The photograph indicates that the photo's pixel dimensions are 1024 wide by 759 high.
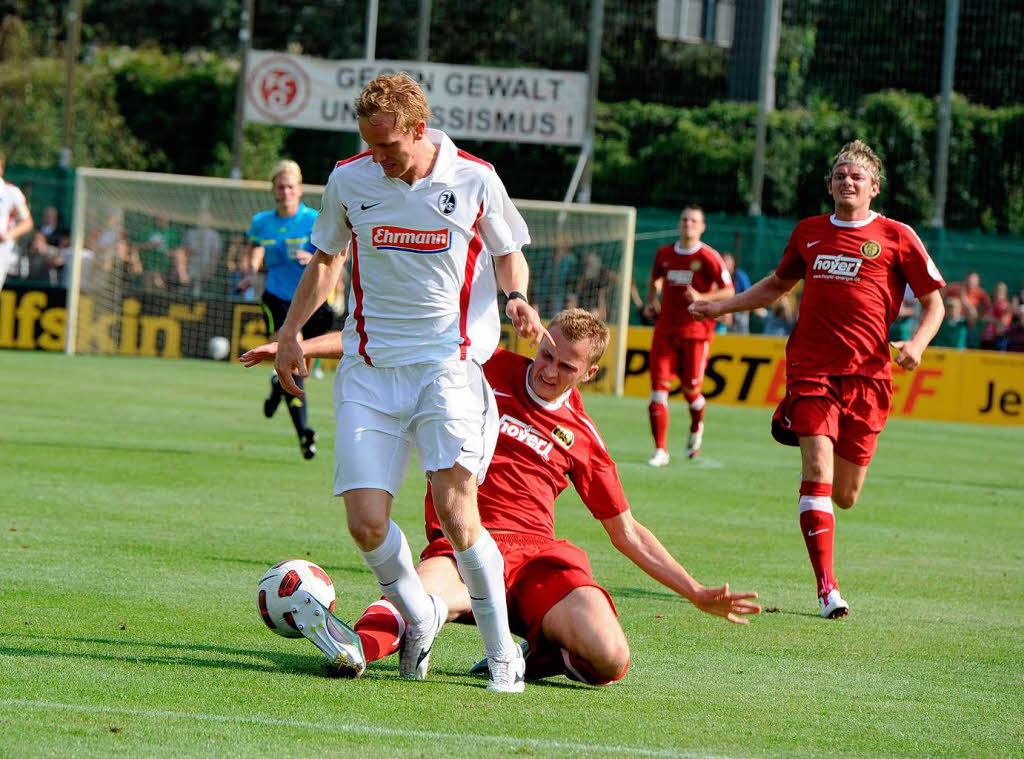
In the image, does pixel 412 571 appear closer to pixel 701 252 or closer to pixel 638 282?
pixel 701 252

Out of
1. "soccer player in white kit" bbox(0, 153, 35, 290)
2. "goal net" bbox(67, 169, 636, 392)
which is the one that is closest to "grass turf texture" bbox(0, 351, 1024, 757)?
"soccer player in white kit" bbox(0, 153, 35, 290)

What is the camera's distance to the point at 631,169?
117ft

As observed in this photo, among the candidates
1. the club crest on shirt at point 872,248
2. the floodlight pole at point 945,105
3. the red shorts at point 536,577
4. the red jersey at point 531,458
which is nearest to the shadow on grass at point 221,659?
the red shorts at point 536,577

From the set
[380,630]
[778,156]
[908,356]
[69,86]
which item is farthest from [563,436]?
[778,156]

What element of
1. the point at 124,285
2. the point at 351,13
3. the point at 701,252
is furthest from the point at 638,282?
the point at 351,13

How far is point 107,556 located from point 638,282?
19680 mm

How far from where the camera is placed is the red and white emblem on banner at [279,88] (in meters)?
29.4

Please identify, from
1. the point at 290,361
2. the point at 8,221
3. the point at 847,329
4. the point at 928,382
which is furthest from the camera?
the point at 928,382

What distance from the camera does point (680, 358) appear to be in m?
15.3

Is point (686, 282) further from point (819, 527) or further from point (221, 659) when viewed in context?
point (221, 659)

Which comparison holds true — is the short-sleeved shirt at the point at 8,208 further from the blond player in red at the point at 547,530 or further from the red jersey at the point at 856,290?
the blond player in red at the point at 547,530

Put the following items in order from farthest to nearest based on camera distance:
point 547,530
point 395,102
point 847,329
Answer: point 847,329 → point 547,530 → point 395,102

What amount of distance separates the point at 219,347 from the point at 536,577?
798 inches

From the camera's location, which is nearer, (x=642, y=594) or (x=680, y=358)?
(x=642, y=594)
